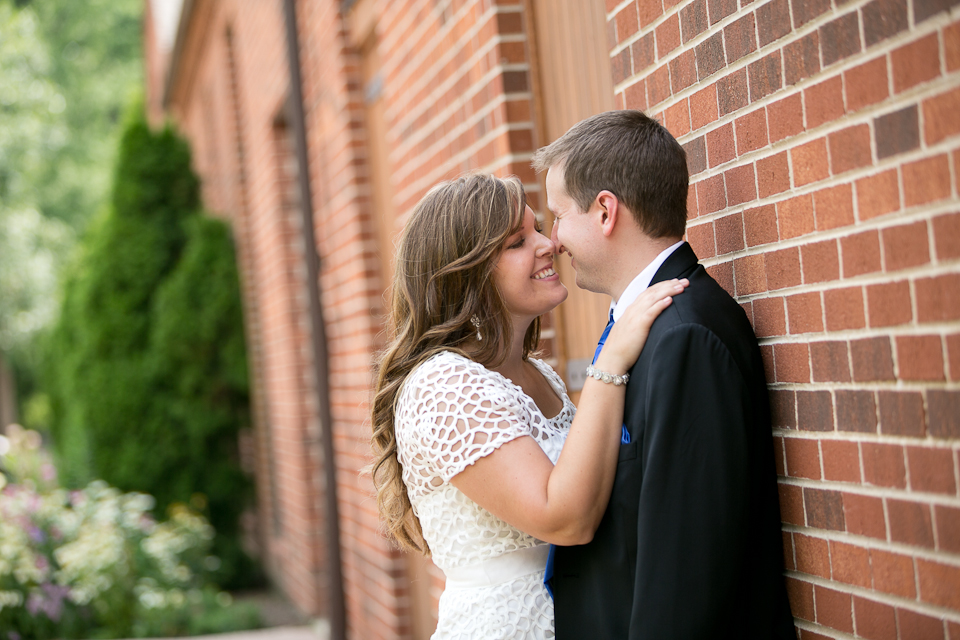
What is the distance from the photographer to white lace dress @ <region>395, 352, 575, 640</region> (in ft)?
6.59

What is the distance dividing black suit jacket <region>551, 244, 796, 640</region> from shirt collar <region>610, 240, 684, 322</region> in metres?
0.10

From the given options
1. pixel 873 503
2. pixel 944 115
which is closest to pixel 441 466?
pixel 873 503

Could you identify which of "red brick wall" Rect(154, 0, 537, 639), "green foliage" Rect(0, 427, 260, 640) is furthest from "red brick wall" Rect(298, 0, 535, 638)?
"green foliage" Rect(0, 427, 260, 640)

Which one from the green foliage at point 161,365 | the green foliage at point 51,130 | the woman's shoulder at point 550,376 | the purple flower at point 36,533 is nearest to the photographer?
the woman's shoulder at point 550,376

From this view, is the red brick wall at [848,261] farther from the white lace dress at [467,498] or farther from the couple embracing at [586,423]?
the white lace dress at [467,498]

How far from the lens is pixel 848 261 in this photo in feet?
5.55

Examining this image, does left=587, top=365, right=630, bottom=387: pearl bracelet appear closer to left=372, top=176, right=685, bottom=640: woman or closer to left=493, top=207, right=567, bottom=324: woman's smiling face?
left=372, top=176, right=685, bottom=640: woman

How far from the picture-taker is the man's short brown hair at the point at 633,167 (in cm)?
188

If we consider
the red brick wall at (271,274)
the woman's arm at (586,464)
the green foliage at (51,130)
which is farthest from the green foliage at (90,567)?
the green foliage at (51,130)

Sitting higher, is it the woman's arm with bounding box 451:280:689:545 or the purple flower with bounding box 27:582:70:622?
the woman's arm with bounding box 451:280:689:545

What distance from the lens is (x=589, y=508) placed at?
6.07 feet

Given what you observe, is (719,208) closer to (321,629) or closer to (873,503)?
(873,503)

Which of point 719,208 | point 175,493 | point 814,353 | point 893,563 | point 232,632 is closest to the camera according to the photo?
→ point 893,563

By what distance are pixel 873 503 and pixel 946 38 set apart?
829mm
